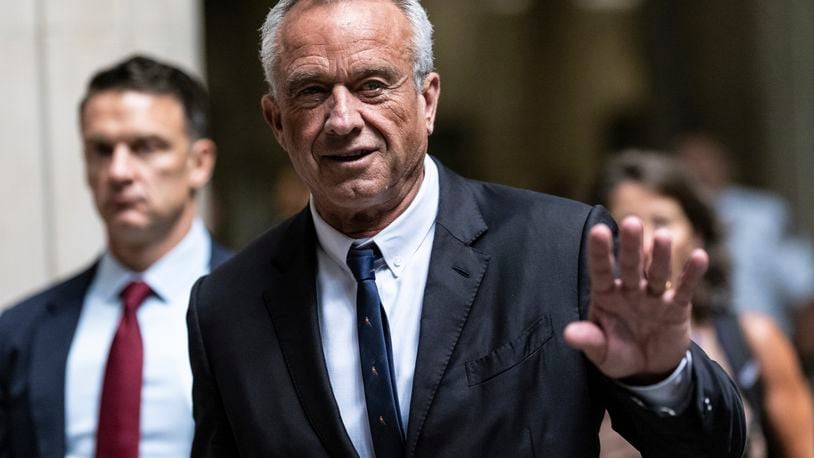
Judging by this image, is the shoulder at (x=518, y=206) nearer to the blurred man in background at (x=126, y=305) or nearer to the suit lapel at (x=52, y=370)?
the blurred man in background at (x=126, y=305)

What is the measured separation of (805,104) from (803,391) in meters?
6.38

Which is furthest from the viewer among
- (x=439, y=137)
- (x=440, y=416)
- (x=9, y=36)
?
(x=439, y=137)

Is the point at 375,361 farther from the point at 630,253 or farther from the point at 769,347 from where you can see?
the point at 769,347

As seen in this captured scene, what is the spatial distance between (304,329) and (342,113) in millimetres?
494

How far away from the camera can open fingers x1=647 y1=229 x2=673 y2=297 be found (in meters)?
2.74

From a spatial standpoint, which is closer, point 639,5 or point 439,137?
point 639,5

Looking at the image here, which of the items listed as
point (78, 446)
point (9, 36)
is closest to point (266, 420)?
point (78, 446)

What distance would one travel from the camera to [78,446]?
4324 millimetres

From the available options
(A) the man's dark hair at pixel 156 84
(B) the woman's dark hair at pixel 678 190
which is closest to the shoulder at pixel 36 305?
(A) the man's dark hair at pixel 156 84

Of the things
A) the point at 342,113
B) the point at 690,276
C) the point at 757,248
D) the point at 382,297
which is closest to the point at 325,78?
the point at 342,113

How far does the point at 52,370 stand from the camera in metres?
4.31

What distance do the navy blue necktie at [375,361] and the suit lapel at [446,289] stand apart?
5 centimetres

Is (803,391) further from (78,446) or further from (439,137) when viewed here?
(439,137)

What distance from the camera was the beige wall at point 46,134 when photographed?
20.6 feet
